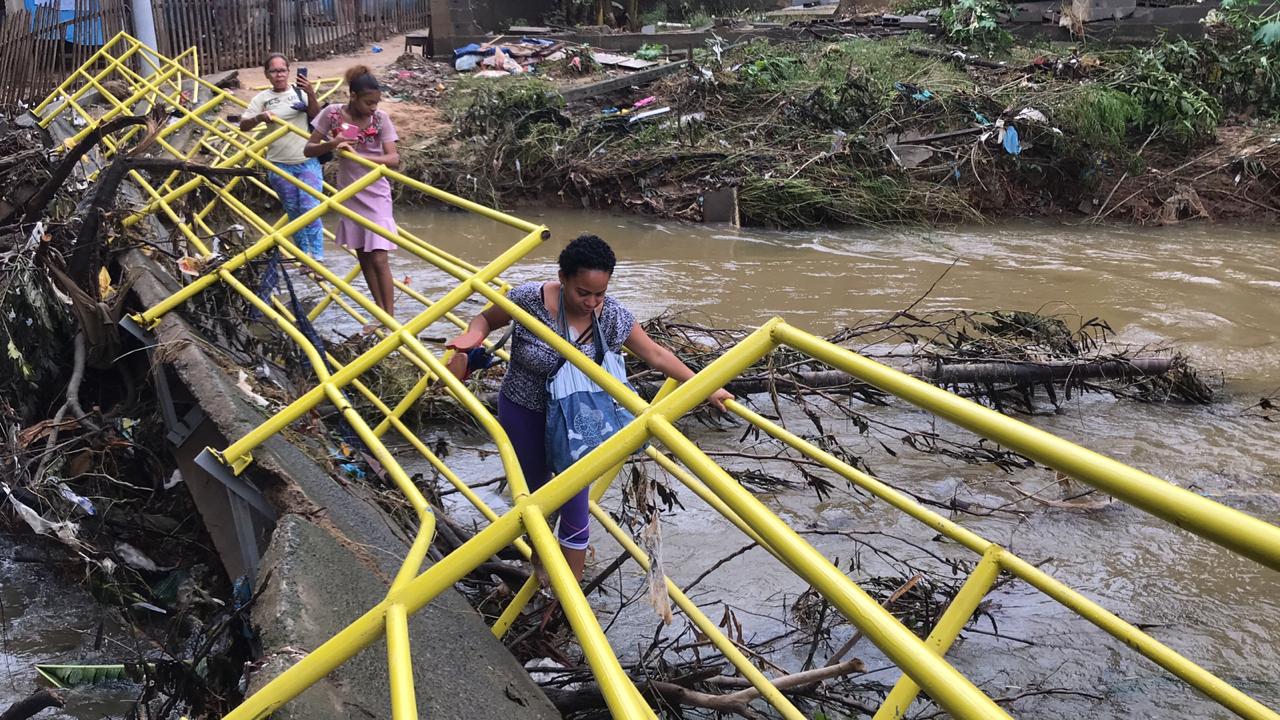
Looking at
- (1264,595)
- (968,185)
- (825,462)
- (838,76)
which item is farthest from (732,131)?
(825,462)

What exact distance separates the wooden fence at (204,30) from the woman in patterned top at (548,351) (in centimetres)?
1041

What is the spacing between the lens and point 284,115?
6582 millimetres

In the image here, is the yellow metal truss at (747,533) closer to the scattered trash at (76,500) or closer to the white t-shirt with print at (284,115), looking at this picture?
the scattered trash at (76,500)

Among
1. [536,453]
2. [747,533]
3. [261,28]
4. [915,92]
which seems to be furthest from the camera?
[261,28]

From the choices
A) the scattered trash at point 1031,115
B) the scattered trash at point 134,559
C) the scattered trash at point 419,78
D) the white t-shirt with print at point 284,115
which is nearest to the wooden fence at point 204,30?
the scattered trash at point 419,78

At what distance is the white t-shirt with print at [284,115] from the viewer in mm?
6598

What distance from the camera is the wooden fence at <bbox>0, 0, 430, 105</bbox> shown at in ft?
35.7

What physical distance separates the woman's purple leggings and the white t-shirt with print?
4197 mm

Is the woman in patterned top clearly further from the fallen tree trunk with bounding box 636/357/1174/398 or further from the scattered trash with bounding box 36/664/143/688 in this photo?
the fallen tree trunk with bounding box 636/357/1174/398

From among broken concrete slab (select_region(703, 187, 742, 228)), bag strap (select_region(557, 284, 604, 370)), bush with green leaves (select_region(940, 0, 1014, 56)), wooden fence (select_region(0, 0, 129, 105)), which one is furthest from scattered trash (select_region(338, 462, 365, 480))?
bush with green leaves (select_region(940, 0, 1014, 56))

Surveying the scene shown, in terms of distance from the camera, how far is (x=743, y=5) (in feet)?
70.1

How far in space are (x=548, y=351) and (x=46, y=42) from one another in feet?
37.3

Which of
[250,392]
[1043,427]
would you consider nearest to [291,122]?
[250,392]

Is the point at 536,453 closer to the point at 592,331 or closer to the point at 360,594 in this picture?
the point at 592,331
